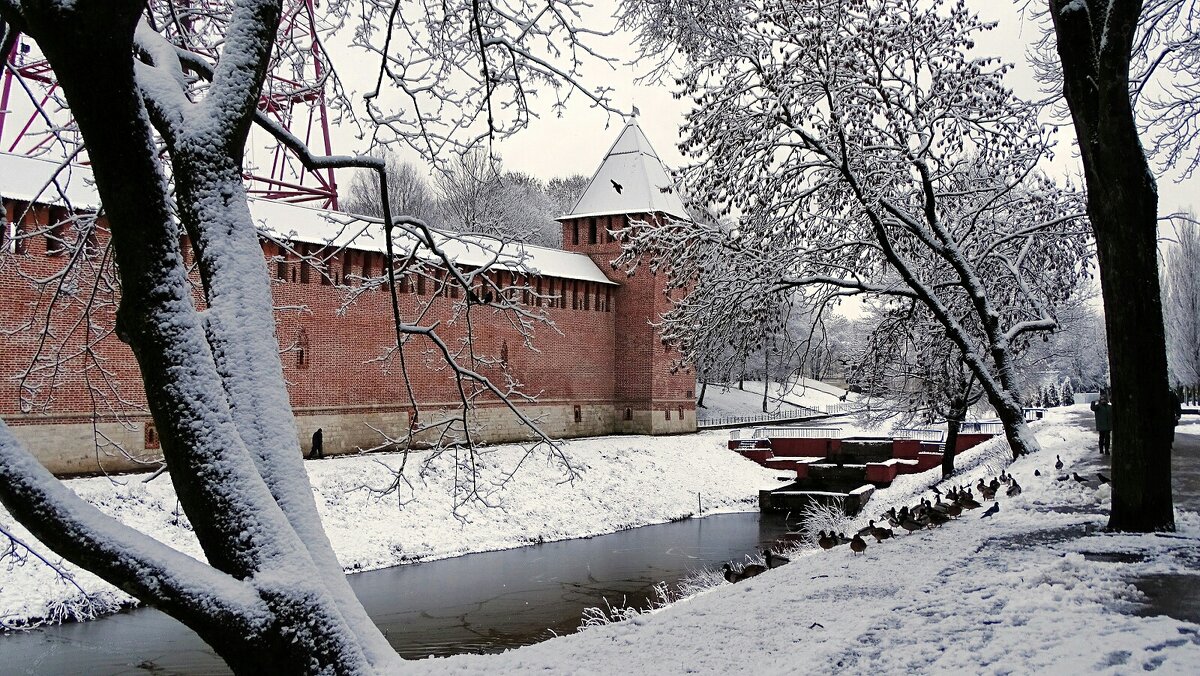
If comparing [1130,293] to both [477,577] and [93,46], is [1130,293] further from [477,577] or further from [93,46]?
[477,577]

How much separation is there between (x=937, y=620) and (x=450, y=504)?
546 inches

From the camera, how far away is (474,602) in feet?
40.3

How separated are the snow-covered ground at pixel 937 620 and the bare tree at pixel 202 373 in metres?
0.66

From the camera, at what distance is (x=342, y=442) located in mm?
18562

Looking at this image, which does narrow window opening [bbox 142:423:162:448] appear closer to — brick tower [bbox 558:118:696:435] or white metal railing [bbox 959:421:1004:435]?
brick tower [bbox 558:118:696:435]

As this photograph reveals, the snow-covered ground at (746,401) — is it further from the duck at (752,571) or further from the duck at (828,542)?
the duck at (828,542)

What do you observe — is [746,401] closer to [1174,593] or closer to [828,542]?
[828,542]

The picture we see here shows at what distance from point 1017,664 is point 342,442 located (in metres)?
16.8

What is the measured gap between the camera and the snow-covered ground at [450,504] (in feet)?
37.2

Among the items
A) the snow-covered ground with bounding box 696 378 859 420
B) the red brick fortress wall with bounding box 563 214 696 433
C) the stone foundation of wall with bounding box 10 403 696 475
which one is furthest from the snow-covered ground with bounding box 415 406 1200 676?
the snow-covered ground with bounding box 696 378 859 420

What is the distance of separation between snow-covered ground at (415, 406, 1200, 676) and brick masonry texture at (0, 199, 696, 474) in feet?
5.45

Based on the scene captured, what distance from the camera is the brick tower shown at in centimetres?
2708

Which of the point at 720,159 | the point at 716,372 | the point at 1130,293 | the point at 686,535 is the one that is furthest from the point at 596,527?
the point at 1130,293

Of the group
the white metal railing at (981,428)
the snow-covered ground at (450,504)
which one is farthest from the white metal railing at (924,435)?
the snow-covered ground at (450,504)
